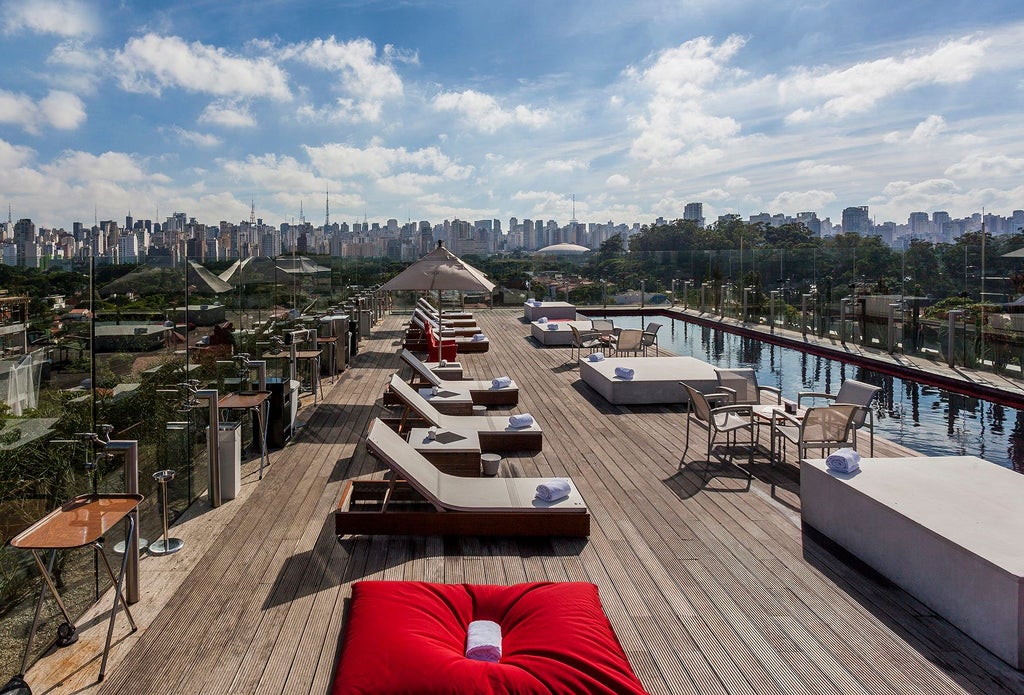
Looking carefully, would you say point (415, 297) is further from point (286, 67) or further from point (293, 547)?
point (293, 547)

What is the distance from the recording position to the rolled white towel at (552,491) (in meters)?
4.31

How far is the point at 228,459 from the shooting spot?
193 inches

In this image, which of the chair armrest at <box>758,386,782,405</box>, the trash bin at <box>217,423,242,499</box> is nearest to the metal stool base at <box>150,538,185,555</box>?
the trash bin at <box>217,423,242,499</box>

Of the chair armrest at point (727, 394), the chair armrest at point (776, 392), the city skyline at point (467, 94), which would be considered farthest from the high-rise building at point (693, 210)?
the chair armrest at point (727, 394)

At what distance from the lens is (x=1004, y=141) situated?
51.1 feet

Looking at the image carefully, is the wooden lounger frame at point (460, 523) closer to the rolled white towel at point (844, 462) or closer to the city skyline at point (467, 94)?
the rolled white towel at point (844, 462)

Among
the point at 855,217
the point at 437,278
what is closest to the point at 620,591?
the point at 437,278

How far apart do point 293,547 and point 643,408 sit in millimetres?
4907

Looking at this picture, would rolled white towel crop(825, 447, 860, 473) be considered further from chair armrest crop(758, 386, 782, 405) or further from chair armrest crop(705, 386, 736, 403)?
chair armrest crop(758, 386, 782, 405)

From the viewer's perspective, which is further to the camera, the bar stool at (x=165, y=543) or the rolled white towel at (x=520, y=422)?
the rolled white towel at (x=520, y=422)

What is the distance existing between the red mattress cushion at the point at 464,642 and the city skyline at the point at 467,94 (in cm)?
322

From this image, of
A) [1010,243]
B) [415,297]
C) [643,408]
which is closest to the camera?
[643,408]

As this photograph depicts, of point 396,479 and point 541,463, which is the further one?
point 541,463

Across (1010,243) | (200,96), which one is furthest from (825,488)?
(200,96)
